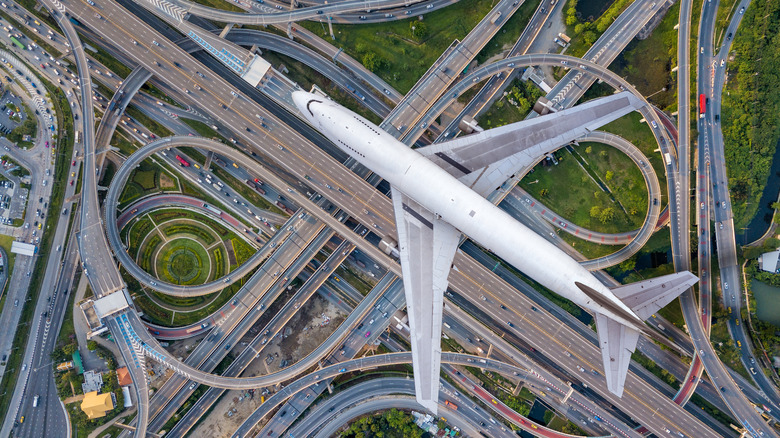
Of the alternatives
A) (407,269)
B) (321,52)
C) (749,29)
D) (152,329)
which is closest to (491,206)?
(407,269)

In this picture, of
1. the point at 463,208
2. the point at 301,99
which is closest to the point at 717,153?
the point at 463,208

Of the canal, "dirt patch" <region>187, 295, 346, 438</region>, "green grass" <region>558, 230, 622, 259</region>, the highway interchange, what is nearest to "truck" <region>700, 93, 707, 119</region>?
the highway interchange

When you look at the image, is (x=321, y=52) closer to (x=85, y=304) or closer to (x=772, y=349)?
(x=85, y=304)

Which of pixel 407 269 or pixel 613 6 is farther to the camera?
pixel 613 6

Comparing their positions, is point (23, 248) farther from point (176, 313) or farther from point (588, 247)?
point (588, 247)

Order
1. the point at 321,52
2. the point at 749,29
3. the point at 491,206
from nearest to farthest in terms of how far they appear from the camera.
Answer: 1. the point at 491,206
2. the point at 749,29
3. the point at 321,52

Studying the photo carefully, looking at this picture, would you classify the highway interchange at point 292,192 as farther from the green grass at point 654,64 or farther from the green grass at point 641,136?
the green grass at point 654,64

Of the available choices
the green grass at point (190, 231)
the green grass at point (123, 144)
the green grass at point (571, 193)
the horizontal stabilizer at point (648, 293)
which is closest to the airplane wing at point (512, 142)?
the green grass at point (571, 193)
